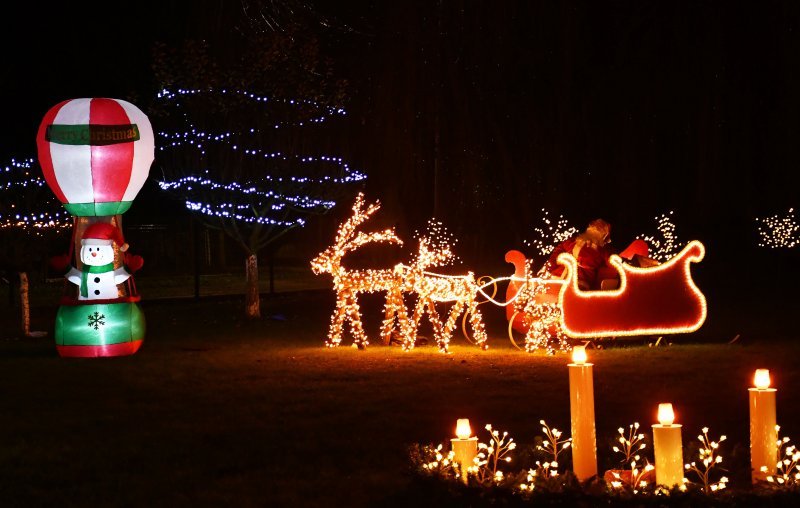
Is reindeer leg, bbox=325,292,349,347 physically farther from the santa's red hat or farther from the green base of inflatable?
the santa's red hat

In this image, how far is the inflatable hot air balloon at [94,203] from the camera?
13906 millimetres

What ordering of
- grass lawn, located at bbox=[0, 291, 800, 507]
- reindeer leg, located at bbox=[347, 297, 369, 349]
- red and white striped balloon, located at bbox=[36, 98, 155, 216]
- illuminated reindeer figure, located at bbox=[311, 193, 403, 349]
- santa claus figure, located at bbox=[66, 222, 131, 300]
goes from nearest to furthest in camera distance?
1. grass lawn, located at bbox=[0, 291, 800, 507]
2. red and white striped balloon, located at bbox=[36, 98, 155, 216]
3. santa claus figure, located at bbox=[66, 222, 131, 300]
4. illuminated reindeer figure, located at bbox=[311, 193, 403, 349]
5. reindeer leg, located at bbox=[347, 297, 369, 349]

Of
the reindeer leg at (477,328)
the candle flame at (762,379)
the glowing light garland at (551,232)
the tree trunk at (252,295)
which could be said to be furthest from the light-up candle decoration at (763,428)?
the tree trunk at (252,295)

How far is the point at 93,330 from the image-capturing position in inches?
550

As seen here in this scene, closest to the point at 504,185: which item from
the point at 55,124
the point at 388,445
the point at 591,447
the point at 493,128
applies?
the point at 493,128

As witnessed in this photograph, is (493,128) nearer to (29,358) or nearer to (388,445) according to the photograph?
(29,358)

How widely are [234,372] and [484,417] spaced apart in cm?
415

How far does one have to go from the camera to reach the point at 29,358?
14016mm

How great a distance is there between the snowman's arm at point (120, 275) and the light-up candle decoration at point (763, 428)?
965 centimetres

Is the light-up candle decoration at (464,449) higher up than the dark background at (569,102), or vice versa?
the dark background at (569,102)

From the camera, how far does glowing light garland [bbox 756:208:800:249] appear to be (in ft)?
96.2

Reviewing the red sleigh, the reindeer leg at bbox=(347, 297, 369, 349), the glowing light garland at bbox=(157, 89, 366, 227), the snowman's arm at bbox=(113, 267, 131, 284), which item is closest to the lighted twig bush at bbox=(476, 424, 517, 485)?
the red sleigh

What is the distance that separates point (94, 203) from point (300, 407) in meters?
5.60

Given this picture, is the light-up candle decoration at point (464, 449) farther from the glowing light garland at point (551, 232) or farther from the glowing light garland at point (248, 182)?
the glowing light garland at point (248, 182)
